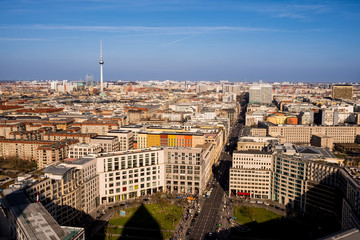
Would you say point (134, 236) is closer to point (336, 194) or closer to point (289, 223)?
point (289, 223)

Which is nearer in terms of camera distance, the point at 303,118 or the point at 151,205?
the point at 151,205

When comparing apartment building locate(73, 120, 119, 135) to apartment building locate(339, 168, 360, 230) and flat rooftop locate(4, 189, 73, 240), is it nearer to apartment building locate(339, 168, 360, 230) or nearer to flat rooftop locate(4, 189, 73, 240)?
flat rooftop locate(4, 189, 73, 240)

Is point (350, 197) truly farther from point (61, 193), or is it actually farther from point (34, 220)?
point (61, 193)

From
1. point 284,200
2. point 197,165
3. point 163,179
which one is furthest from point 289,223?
→ point 163,179

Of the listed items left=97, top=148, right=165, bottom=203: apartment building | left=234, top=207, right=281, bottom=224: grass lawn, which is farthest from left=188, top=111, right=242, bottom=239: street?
left=97, top=148, right=165, bottom=203: apartment building

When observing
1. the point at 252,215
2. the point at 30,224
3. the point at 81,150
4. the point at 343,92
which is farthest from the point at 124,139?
the point at 343,92

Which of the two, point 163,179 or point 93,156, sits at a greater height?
point 93,156
